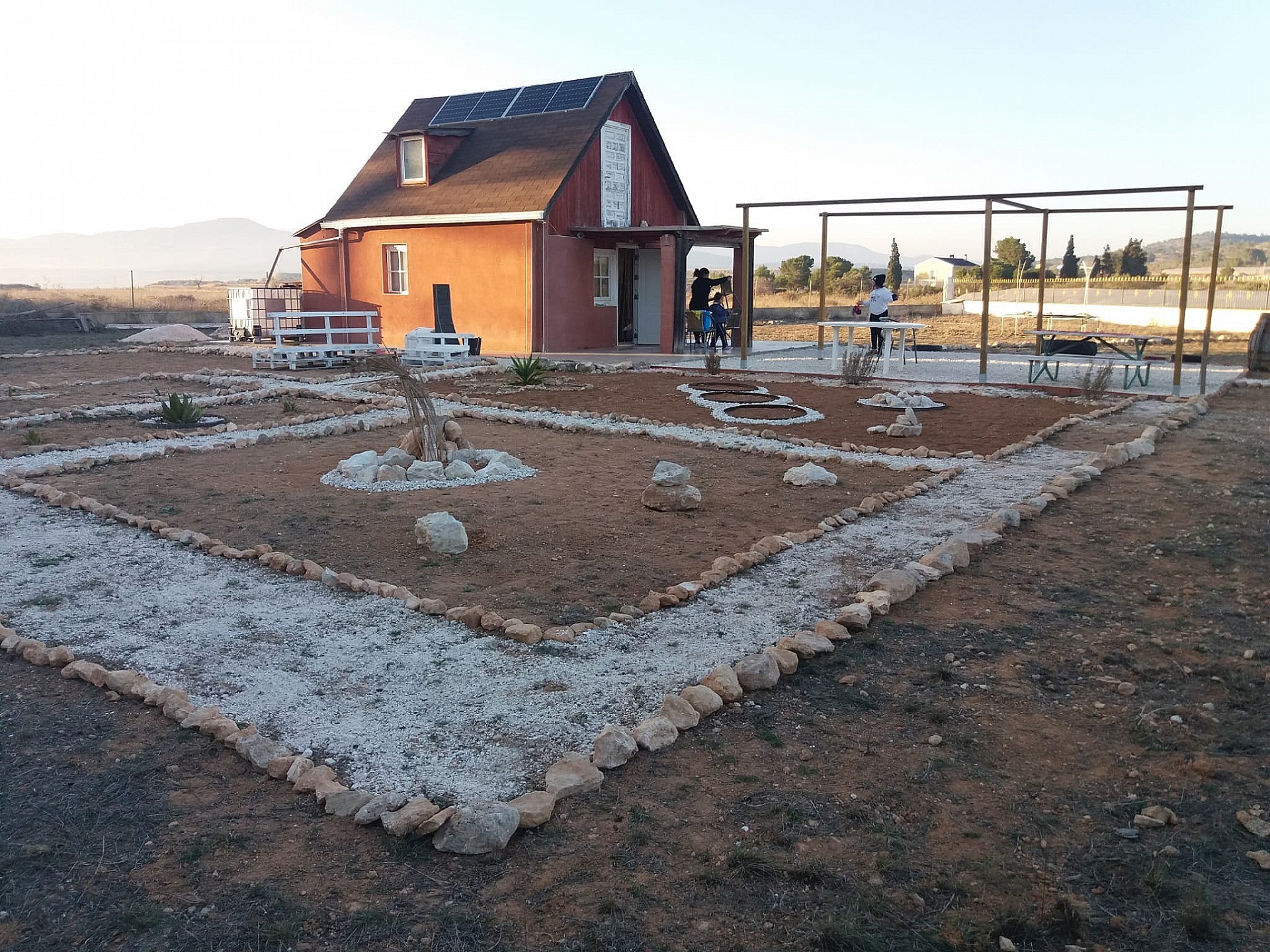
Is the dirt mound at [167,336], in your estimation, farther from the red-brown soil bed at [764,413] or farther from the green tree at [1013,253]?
the green tree at [1013,253]

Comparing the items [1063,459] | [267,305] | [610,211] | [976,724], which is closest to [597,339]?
[610,211]

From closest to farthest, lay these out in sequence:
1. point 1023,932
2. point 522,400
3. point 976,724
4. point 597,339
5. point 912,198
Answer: point 1023,932, point 976,724, point 522,400, point 912,198, point 597,339

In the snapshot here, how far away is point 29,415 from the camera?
1073 centimetres

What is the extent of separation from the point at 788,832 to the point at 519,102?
22.6m

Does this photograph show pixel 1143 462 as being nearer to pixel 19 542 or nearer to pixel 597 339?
pixel 19 542

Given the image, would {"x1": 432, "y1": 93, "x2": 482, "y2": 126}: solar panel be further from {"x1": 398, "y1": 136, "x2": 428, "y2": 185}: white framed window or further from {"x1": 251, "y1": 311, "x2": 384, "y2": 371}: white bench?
{"x1": 251, "y1": 311, "x2": 384, "y2": 371}: white bench

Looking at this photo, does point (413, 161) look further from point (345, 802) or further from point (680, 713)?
point (345, 802)

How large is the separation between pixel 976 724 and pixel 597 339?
1796cm

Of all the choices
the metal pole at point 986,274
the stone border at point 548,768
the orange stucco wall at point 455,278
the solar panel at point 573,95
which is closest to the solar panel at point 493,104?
the solar panel at point 573,95

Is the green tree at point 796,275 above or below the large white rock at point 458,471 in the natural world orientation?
above

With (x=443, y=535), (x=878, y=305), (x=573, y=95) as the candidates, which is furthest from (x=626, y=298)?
(x=443, y=535)

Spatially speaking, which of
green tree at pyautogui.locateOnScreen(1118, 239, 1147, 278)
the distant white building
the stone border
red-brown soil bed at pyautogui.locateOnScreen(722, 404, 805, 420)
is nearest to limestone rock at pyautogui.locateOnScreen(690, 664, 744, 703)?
the stone border

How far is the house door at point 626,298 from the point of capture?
72.7 ft

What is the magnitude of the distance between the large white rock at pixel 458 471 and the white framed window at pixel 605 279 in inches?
546
